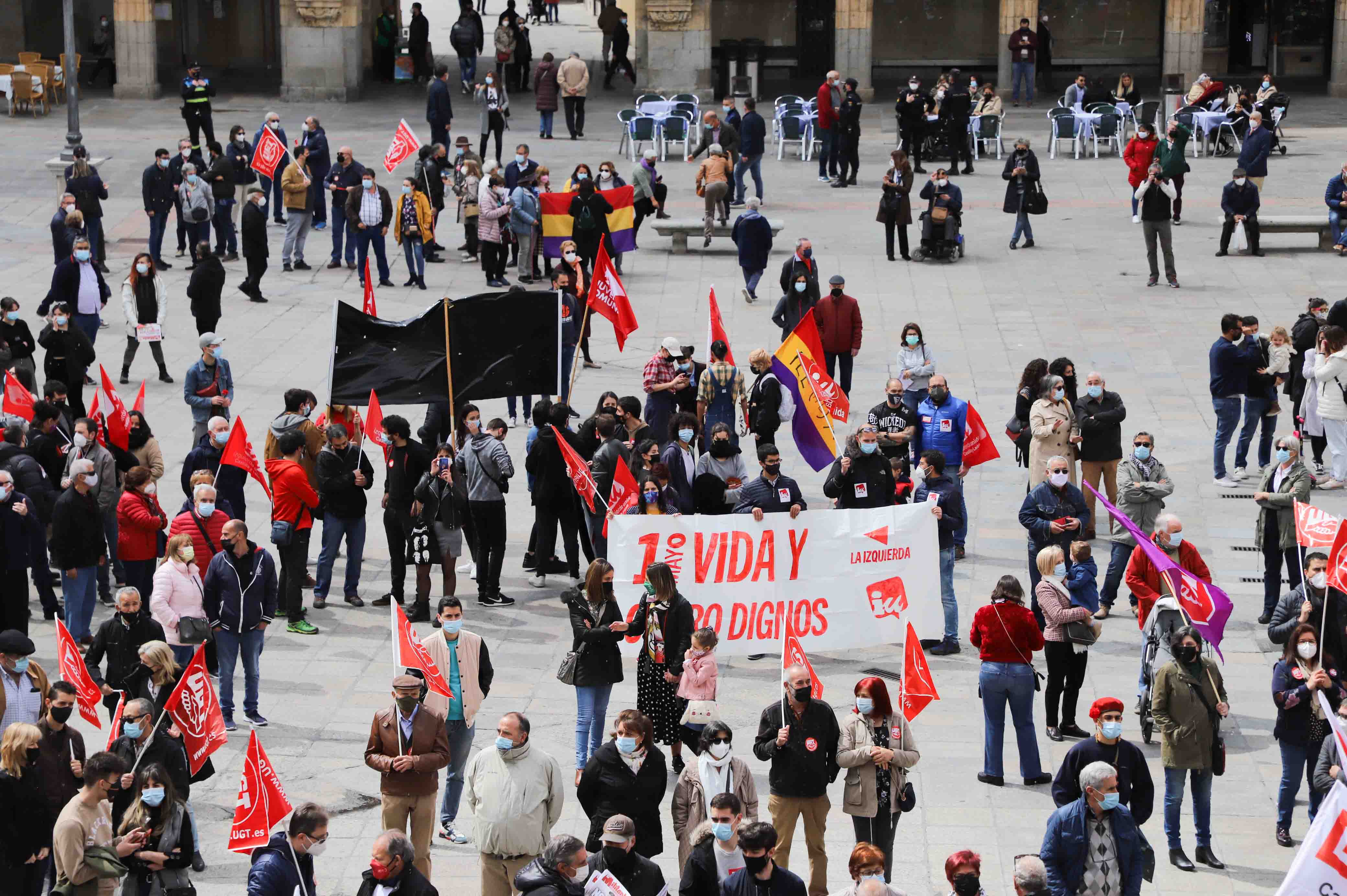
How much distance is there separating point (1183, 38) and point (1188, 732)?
3055cm

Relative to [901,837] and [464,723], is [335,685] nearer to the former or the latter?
[464,723]

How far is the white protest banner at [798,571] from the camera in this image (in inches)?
537

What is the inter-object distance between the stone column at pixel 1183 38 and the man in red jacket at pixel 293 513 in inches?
1116

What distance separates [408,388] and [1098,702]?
739cm

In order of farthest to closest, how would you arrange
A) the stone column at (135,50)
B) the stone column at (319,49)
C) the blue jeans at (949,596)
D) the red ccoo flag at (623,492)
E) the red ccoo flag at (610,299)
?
the stone column at (319,49), the stone column at (135,50), the red ccoo flag at (610,299), the red ccoo flag at (623,492), the blue jeans at (949,596)

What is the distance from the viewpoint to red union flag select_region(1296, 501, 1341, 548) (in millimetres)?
13109

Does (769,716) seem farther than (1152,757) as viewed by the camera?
No

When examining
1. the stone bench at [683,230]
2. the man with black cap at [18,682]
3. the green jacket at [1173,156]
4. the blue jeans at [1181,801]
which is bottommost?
the blue jeans at [1181,801]

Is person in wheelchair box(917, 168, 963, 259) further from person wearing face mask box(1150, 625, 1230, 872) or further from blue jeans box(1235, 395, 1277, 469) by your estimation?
person wearing face mask box(1150, 625, 1230, 872)

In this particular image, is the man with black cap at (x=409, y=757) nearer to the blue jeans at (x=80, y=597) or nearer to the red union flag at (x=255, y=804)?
the red union flag at (x=255, y=804)

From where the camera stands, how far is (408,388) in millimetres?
16109

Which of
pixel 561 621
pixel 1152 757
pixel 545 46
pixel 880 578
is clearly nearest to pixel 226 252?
pixel 561 621

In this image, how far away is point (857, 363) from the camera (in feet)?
73.1

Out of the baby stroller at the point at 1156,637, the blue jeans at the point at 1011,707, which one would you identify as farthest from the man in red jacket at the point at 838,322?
the blue jeans at the point at 1011,707
